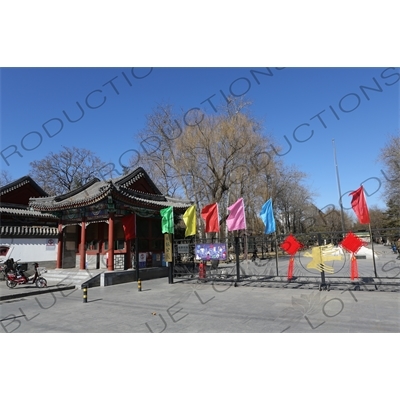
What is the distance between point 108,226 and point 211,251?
5.94 m

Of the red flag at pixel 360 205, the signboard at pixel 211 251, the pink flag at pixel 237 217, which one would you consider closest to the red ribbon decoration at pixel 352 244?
the red flag at pixel 360 205

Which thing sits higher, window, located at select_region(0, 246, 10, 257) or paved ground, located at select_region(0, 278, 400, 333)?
window, located at select_region(0, 246, 10, 257)

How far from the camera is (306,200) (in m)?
39.6

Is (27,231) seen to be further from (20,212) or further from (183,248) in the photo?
(183,248)

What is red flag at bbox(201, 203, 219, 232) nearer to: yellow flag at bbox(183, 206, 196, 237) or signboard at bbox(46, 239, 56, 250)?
yellow flag at bbox(183, 206, 196, 237)

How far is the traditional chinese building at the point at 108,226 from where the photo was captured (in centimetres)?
1318

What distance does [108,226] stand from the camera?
14.8 meters

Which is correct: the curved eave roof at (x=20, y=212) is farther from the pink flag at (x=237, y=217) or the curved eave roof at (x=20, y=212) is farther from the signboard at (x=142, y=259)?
the pink flag at (x=237, y=217)

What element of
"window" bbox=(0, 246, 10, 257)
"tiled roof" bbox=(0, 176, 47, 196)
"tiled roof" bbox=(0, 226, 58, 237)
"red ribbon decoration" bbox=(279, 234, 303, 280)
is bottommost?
"red ribbon decoration" bbox=(279, 234, 303, 280)

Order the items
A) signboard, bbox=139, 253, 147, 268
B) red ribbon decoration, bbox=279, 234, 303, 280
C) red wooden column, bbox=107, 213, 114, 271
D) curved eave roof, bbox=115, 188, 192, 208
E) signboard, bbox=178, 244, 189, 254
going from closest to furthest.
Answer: red ribbon decoration, bbox=279, 234, 303, 280
signboard, bbox=178, 244, 189, 254
red wooden column, bbox=107, 213, 114, 271
curved eave roof, bbox=115, 188, 192, 208
signboard, bbox=139, 253, 147, 268

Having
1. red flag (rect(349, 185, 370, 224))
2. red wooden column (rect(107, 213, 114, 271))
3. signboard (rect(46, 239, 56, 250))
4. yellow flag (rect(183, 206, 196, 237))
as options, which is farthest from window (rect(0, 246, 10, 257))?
red flag (rect(349, 185, 370, 224))

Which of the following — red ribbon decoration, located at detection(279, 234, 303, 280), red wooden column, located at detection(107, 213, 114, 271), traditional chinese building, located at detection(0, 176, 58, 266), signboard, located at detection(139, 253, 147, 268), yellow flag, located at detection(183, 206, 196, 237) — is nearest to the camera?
red ribbon decoration, located at detection(279, 234, 303, 280)

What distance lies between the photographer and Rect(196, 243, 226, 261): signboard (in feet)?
37.1

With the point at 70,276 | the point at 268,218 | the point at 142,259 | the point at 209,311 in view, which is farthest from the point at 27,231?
the point at 209,311
